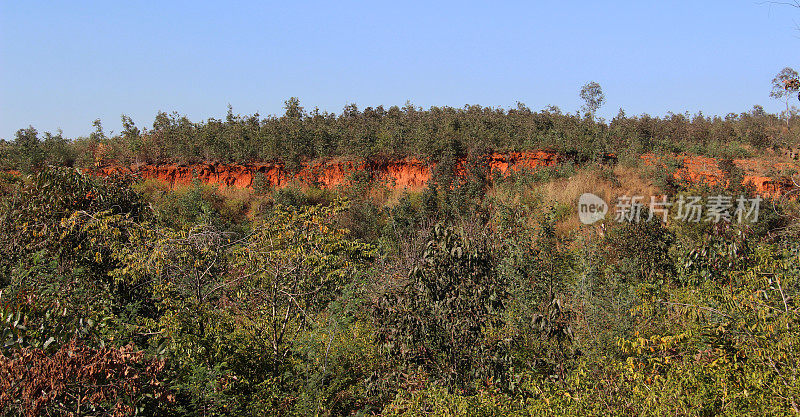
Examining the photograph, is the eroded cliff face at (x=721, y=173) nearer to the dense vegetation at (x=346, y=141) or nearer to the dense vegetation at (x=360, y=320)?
the dense vegetation at (x=346, y=141)

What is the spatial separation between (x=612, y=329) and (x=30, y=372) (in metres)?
6.35

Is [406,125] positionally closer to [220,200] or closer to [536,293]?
[220,200]

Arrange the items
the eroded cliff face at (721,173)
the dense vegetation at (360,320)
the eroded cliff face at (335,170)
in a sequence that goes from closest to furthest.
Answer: the dense vegetation at (360,320) < the eroded cliff face at (721,173) < the eroded cliff face at (335,170)

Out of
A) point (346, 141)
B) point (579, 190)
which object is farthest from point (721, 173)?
point (346, 141)

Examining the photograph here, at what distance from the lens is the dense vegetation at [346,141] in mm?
21000

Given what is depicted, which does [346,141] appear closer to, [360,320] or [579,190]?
[579,190]

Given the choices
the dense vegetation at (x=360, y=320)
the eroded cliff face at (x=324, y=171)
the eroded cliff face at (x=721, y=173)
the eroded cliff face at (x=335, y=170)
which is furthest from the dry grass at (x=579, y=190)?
the dense vegetation at (x=360, y=320)

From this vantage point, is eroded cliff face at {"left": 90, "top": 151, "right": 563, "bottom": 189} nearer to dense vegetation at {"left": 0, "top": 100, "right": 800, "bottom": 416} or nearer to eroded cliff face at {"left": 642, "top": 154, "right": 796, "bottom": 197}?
eroded cliff face at {"left": 642, "top": 154, "right": 796, "bottom": 197}

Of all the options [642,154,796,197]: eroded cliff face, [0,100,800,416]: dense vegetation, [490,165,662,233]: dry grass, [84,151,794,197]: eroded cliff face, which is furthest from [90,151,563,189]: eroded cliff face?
[0,100,800,416]: dense vegetation

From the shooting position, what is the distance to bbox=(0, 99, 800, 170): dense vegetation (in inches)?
827

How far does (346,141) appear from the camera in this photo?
2158 centimetres

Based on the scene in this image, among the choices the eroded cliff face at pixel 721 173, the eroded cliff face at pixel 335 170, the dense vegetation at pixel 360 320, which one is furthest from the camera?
the eroded cliff face at pixel 335 170

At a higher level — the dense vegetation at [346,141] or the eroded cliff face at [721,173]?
the dense vegetation at [346,141]

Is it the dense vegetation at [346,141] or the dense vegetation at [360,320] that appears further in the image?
the dense vegetation at [346,141]
